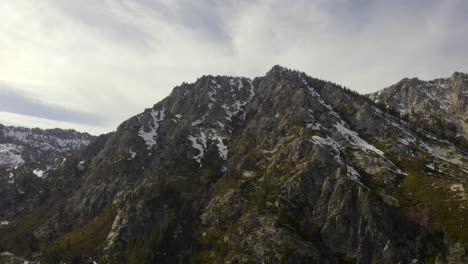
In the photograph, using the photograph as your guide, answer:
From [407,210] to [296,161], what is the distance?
2127 inches

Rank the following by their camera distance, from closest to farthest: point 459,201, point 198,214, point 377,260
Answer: point 377,260 < point 459,201 < point 198,214

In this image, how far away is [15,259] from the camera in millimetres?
194375

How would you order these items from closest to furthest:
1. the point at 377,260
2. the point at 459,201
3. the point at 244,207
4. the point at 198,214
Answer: the point at 377,260, the point at 459,201, the point at 244,207, the point at 198,214

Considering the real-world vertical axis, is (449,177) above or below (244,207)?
above

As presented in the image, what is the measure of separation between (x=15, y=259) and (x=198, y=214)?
89.7 metres

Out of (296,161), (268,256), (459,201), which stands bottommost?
(268,256)

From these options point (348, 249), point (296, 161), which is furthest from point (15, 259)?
point (348, 249)

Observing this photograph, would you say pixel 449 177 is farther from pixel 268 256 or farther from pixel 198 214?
pixel 198 214

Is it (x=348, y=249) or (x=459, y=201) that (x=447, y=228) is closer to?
(x=459, y=201)

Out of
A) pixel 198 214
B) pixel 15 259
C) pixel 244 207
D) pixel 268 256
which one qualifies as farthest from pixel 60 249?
pixel 268 256

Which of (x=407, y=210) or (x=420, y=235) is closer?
(x=420, y=235)

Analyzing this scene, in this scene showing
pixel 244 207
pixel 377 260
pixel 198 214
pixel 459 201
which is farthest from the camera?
pixel 198 214

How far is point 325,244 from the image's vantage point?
148875 mm

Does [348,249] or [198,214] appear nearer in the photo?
[348,249]
